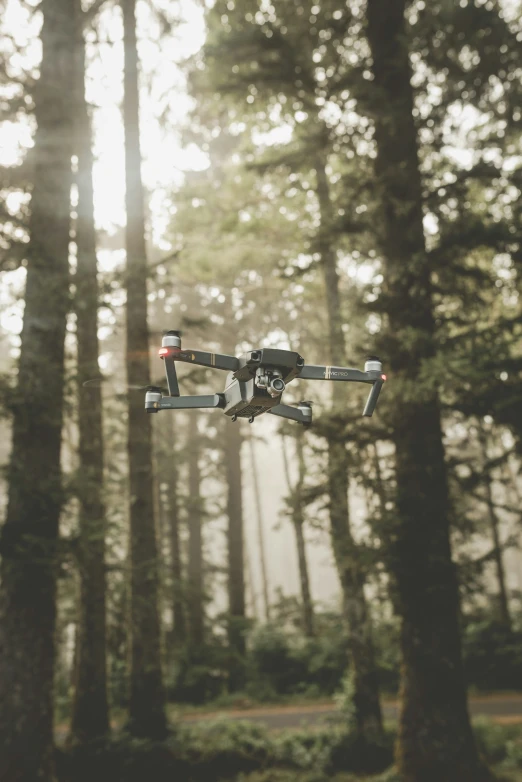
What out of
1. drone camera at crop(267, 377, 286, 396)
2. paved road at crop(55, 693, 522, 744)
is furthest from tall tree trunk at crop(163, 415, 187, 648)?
drone camera at crop(267, 377, 286, 396)

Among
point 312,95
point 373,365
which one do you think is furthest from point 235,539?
point 373,365

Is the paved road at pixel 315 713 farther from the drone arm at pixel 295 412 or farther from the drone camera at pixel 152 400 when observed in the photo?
the drone camera at pixel 152 400

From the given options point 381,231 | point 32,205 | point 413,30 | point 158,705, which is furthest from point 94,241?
point 158,705

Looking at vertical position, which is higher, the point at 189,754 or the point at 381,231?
the point at 381,231

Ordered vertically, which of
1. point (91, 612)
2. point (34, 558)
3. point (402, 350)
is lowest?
point (91, 612)

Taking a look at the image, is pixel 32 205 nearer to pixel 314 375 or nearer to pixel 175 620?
pixel 314 375

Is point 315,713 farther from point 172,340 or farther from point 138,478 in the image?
point 172,340

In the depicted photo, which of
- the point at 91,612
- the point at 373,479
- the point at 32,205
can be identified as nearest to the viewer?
the point at 32,205
